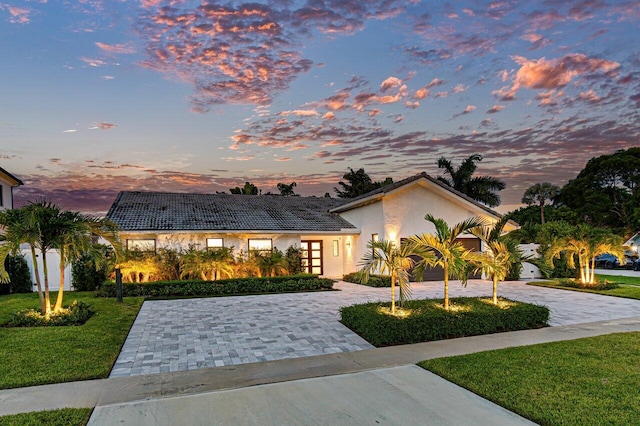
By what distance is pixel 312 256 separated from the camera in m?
20.8

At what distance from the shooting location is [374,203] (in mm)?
19094

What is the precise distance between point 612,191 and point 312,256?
30.9 metres

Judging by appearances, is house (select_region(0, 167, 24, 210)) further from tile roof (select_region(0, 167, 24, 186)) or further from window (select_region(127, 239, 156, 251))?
window (select_region(127, 239, 156, 251))

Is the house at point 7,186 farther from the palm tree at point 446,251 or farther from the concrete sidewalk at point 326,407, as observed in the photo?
the concrete sidewalk at point 326,407

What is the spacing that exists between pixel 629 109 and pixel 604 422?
17804 mm

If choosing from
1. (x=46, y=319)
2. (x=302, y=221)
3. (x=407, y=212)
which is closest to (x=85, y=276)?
(x=46, y=319)

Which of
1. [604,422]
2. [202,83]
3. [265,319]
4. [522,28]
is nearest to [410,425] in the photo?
[604,422]

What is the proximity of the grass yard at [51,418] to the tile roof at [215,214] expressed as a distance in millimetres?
12718

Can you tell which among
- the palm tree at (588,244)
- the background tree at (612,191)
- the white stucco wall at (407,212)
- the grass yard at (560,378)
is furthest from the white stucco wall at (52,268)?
the background tree at (612,191)

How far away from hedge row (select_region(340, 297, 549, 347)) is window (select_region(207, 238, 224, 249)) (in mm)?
10008

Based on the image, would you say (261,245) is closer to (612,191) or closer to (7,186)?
(7,186)

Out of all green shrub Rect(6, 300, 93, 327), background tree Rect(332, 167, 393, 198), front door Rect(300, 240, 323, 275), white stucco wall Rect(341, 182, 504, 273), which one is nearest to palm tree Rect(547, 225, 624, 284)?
white stucco wall Rect(341, 182, 504, 273)

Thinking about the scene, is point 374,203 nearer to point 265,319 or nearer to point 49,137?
point 265,319

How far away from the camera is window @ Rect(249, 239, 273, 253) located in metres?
18.5
